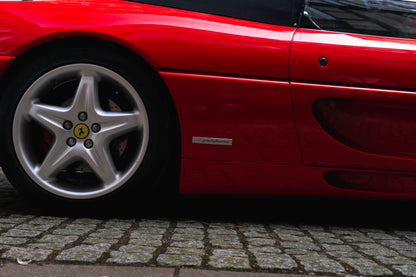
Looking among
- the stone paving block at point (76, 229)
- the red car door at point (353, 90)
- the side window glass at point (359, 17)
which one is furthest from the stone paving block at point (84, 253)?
the side window glass at point (359, 17)

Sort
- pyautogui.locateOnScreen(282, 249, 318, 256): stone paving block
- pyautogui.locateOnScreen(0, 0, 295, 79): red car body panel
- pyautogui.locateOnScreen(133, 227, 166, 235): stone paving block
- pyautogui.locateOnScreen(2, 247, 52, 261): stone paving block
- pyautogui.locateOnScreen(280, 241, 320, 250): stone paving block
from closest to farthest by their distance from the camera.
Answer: pyautogui.locateOnScreen(2, 247, 52, 261): stone paving block → pyautogui.locateOnScreen(282, 249, 318, 256): stone paving block → pyautogui.locateOnScreen(280, 241, 320, 250): stone paving block → pyautogui.locateOnScreen(133, 227, 166, 235): stone paving block → pyautogui.locateOnScreen(0, 0, 295, 79): red car body panel

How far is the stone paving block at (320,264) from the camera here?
198cm

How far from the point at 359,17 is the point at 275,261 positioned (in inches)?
54.4

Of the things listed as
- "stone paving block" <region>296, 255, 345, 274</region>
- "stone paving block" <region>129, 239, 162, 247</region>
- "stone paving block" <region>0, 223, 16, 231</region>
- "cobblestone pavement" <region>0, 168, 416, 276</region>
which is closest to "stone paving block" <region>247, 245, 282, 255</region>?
"cobblestone pavement" <region>0, 168, 416, 276</region>

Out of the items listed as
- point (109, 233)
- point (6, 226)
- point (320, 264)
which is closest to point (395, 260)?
point (320, 264)

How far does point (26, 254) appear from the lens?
1996 millimetres

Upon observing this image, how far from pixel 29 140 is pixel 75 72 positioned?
43cm

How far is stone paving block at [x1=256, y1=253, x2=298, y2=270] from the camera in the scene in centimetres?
199

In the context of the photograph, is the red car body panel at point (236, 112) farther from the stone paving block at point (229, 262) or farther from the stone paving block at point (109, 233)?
the stone paving block at point (229, 262)

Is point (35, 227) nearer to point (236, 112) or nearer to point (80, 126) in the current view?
point (80, 126)

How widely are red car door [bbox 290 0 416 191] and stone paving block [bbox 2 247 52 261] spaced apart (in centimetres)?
132

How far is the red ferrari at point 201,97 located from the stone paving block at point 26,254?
23.1 inches

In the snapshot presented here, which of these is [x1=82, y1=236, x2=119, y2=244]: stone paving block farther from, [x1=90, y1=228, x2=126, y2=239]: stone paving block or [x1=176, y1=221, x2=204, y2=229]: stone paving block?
[x1=176, y1=221, x2=204, y2=229]: stone paving block

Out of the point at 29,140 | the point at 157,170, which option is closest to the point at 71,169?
the point at 29,140
